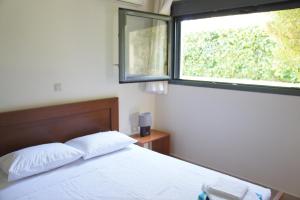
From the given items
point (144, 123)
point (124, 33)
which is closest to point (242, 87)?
point (144, 123)

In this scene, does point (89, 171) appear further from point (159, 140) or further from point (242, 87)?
point (242, 87)

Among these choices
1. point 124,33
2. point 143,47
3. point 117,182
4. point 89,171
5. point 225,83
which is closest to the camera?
point 117,182

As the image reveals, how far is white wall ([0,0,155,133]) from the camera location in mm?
2314

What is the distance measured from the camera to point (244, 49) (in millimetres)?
2945

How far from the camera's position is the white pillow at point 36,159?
1.99 metres

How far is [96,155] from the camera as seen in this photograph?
2.47 meters

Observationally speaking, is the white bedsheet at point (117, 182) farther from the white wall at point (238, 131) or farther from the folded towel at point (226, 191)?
the white wall at point (238, 131)

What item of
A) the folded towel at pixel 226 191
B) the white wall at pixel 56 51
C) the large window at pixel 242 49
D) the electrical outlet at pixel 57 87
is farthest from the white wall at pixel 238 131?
the electrical outlet at pixel 57 87

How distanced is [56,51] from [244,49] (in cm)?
199

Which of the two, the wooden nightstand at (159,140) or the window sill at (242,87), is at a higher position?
the window sill at (242,87)

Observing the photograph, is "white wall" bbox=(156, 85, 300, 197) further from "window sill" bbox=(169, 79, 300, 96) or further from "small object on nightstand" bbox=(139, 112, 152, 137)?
"small object on nightstand" bbox=(139, 112, 152, 137)

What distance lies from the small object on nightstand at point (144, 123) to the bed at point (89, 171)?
1.74 feet

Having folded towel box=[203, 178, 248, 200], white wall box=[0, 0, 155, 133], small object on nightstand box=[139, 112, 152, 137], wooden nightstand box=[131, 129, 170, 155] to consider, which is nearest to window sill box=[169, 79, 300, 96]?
small object on nightstand box=[139, 112, 152, 137]

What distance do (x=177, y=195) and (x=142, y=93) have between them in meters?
1.88
